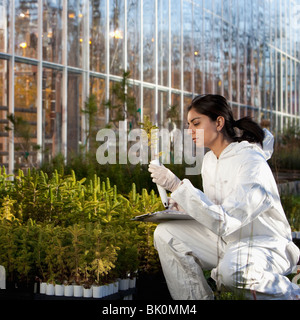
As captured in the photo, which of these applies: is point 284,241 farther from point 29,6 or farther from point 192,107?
point 29,6

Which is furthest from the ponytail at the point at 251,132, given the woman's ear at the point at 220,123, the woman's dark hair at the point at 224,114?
the woman's ear at the point at 220,123

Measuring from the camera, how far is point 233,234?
12.3 feet

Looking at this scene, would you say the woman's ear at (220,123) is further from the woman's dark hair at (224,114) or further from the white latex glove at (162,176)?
the white latex glove at (162,176)

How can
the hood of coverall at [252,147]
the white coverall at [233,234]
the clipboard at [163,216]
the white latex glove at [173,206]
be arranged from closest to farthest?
the white coverall at [233,234], the clipboard at [163,216], the hood of coverall at [252,147], the white latex glove at [173,206]

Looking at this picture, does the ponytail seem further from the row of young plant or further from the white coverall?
the row of young plant

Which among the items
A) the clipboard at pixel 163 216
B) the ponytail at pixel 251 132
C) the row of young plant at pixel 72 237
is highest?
the ponytail at pixel 251 132

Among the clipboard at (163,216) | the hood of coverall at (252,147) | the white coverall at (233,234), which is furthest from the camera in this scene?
the hood of coverall at (252,147)

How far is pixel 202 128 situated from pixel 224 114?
0.15 meters

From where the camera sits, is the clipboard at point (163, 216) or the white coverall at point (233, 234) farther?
the clipboard at point (163, 216)

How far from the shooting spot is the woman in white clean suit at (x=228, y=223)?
3.47 meters

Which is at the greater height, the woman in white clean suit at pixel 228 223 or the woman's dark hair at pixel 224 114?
the woman's dark hair at pixel 224 114

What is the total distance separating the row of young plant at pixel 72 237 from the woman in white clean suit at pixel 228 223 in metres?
0.34

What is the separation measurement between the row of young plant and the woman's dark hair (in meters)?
0.91

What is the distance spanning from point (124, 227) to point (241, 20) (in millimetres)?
22110
